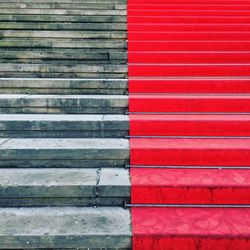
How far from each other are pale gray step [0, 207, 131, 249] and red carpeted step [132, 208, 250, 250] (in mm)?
101

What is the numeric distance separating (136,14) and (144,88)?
→ 2252 mm

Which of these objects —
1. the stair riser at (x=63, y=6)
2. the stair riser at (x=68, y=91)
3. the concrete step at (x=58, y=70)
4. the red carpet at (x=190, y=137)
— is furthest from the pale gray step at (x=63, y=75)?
the stair riser at (x=63, y=6)

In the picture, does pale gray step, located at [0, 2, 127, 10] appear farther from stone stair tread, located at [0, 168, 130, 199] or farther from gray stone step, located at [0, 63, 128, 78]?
stone stair tread, located at [0, 168, 130, 199]

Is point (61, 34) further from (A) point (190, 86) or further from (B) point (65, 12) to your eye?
(A) point (190, 86)

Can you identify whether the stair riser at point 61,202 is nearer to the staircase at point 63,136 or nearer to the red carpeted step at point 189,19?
the staircase at point 63,136

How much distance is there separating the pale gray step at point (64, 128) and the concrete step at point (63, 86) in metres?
0.71

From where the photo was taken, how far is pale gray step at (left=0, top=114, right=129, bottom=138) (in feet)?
9.56

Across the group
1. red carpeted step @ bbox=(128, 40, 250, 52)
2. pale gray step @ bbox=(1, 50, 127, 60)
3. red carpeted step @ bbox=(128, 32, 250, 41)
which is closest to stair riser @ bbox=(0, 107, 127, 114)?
pale gray step @ bbox=(1, 50, 127, 60)

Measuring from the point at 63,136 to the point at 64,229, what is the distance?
1087 millimetres

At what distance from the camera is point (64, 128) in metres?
2.92

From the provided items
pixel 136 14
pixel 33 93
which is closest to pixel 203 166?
pixel 33 93

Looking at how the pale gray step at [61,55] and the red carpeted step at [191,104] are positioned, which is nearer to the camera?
the red carpeted step at [191,104]

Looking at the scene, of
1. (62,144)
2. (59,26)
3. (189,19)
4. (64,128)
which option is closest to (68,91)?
(64,128)

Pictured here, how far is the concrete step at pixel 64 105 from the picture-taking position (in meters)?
3.21
